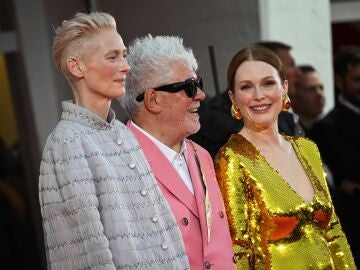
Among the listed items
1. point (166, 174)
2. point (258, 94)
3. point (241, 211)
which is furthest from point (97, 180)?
point (258, 94)

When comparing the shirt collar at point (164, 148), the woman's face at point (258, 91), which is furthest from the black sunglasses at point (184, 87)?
the woman's face at point (258, 91)

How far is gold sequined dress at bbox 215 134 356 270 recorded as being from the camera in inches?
165

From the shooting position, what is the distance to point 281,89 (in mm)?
4359

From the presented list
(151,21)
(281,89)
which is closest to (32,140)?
(151,21)

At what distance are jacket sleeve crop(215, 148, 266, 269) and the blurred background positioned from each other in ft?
5.32

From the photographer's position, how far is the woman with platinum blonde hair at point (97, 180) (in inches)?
140

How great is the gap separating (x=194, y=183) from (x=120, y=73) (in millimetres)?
585

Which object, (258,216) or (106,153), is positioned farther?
(258,216)

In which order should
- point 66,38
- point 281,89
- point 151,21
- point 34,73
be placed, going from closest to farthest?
point 66,38 → point 281,89 → point 151,21 → point 34,73

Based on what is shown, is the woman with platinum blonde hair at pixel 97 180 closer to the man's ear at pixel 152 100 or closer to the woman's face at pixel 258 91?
the man's ear at pixel 152 100

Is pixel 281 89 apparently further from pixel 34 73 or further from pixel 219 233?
pixel 34 73

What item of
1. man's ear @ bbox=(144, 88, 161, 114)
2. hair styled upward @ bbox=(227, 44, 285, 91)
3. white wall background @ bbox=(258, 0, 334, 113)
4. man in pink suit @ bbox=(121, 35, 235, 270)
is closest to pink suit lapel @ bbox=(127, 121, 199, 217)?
man in pink suit @ bbox=(121, 35, 235, 270)

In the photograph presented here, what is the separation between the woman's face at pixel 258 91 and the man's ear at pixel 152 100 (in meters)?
0.48

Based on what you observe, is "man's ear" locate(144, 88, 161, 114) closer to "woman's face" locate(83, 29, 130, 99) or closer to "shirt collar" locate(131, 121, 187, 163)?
"shirt collar" locate(131, 121, 187, 163)
